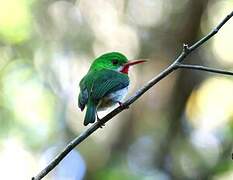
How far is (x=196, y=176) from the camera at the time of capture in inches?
244

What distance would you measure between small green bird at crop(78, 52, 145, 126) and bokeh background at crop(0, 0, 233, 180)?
7.24 feet

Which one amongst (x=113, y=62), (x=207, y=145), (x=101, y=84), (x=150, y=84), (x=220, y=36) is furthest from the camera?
(x=220, y=36)

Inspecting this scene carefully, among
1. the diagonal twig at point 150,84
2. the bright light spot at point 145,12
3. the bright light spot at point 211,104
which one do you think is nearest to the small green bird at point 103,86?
the diagonal twig at point 150,84

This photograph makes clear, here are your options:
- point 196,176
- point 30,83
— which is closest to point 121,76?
point 196,176

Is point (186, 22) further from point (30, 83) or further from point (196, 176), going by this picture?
point (30, 83)

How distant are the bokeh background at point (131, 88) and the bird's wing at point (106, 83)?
2368 mm

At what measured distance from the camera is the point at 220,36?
824cm

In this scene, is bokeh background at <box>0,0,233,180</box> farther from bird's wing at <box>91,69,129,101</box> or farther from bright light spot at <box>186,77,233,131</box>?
bird's wing at <box>91,69,129,101</box>

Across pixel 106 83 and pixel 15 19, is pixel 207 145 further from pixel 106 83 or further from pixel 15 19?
pixel 106 83

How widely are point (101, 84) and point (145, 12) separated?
4.44m

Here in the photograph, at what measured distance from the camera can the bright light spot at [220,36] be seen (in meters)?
7.27

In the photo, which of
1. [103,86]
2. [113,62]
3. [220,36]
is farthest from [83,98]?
[220,36]

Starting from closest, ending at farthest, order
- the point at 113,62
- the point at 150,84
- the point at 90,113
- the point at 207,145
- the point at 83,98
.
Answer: the point at 150,84 < the point at 90,113 < the point at 83,98 < the point at 113,62 < the point at 207,145

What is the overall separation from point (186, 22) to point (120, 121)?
1.42 meters
